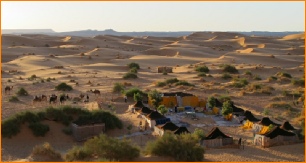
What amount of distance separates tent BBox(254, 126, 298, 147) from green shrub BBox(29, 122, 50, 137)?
27.9 ft

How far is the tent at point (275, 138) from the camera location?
16047mm

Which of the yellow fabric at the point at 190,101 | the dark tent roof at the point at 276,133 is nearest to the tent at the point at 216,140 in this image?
the dark tent roof at the point at 276,133

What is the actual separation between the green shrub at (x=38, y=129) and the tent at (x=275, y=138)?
27.9ft

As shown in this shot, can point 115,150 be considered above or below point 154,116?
above

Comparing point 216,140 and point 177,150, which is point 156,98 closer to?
point 216,140

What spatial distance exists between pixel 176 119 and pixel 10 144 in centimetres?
776

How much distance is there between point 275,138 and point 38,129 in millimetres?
9449

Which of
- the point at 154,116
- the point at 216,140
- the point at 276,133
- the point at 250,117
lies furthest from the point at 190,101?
the point at 216,140

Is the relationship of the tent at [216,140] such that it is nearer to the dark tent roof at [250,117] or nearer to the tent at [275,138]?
the tent at [275,138]

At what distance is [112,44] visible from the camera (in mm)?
86312

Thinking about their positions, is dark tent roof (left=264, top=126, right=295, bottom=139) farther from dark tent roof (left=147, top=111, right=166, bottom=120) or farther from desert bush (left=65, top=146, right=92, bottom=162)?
desert bush (left=65, top=146, right=92, bottom=162)

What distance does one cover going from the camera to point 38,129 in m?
17.7

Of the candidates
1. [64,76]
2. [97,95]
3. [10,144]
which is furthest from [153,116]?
[64,76]

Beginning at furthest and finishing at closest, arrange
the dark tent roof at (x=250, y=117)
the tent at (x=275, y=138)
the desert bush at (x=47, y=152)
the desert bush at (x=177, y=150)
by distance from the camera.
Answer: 1. the dark tent roof at (x=250, y=117)
2. the tent at (x=275, y=138)
3. the desert bush at (x=47, y=152)
4. the desert bush at (x=177, y=150)
